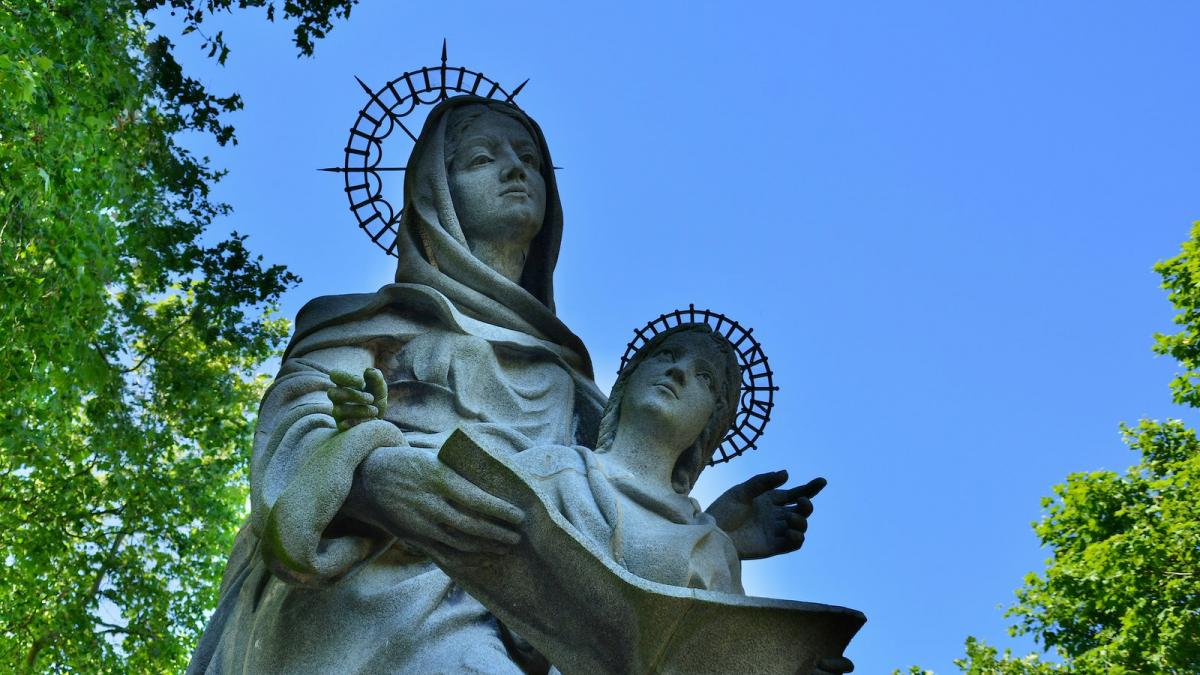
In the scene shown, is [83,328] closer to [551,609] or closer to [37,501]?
[37,501]

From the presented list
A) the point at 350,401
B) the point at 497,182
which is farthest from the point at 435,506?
the point at 497,182

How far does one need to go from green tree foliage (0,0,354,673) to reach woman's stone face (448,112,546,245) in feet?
13.3

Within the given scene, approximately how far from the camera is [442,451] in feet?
15.5

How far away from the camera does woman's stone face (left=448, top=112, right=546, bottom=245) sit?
23.7 feet

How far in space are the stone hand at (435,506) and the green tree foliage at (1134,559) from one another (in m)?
12.1

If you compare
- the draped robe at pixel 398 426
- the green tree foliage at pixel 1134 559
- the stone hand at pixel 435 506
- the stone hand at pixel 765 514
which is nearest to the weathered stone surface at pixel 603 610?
the stone hand at pixel 435 506

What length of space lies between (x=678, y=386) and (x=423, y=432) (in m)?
0.91

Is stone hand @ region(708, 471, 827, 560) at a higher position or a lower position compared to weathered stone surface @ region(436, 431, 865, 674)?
higher

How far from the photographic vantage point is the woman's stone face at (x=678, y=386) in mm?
5871

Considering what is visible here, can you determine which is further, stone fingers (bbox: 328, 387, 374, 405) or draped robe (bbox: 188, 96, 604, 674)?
stone fingers (bbox: 328, 387, 374, 405)

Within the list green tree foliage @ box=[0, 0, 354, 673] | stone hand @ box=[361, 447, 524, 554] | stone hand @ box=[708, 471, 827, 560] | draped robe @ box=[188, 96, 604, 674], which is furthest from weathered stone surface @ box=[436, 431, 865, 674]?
green tree foliage @ box=[0, 0, 354, 673]

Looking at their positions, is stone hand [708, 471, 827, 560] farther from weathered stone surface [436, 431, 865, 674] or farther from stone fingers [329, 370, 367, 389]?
stone fingers [329, 370, 367, 389]

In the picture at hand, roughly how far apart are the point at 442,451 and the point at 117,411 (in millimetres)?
9802

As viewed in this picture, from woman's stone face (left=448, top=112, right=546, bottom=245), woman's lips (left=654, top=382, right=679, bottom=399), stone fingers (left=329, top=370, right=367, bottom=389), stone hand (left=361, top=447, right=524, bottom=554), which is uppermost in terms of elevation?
woman's stone face (left=448, top=112, right=546, bottom=245)
